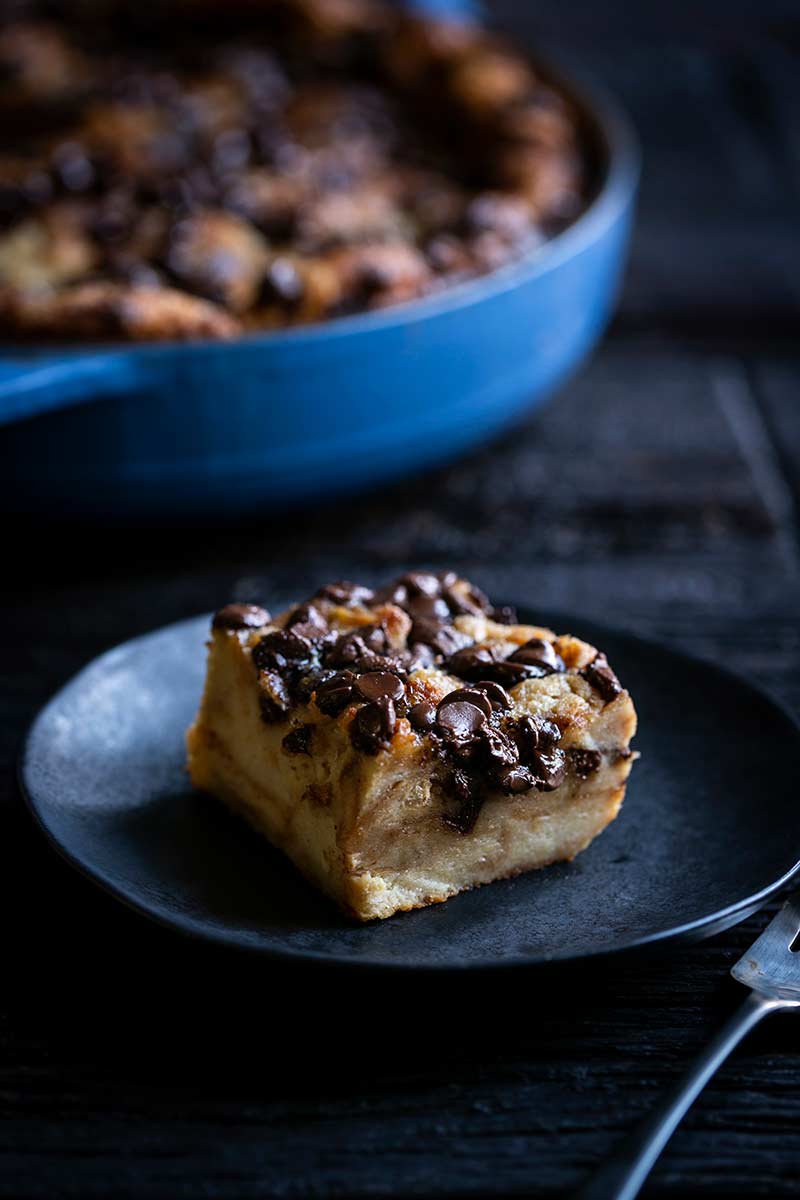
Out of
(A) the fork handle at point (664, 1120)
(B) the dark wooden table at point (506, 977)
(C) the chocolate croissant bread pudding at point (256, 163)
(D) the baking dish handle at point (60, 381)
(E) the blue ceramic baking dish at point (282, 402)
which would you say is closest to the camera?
(A) the fork handle at point (664, 1120)

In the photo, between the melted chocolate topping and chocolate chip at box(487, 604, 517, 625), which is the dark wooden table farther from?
chocolate chip at box(487, 604, 517, 625)

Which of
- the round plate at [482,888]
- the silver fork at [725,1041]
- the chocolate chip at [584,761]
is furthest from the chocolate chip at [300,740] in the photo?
the silver fork at [725,1041]

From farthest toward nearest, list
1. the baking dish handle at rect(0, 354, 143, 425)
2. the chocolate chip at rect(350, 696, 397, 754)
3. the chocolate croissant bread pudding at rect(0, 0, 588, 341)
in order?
1. the chocolate croissant bread pudding at rect(0, 0, 588, 341)
2. the baking dish handle at rect(0, 354, 143, 425)
3. the chocolate chip at rect(350, 696, 397, 754)

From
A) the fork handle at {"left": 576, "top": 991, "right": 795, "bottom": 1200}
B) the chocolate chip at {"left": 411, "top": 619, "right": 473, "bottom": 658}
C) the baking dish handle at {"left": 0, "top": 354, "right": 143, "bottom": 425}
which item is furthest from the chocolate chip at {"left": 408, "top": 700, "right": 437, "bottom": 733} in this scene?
the baking dish handle at {"left": 0, "top": 354, "right": 143, "bottom": 425}

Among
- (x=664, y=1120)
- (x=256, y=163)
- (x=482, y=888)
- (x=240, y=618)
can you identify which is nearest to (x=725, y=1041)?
(x=664, y=1120)

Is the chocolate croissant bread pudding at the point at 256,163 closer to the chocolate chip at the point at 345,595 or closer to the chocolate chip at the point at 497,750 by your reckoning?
the chocolate chip at the point at 345,595

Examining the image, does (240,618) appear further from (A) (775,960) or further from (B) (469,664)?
(A) (775,960)

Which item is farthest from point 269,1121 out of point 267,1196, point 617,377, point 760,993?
point 617,377
